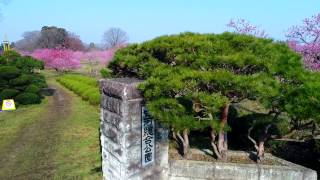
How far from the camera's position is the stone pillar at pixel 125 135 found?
5.36 m

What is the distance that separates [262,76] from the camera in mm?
4949

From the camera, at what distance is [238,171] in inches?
223

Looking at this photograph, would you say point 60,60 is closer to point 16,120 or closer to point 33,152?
point 16,120

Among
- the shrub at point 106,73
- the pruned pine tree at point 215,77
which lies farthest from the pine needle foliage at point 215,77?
the shrub at point 106,73

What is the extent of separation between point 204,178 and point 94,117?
363 inches

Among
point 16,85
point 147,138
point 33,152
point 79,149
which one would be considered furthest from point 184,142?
point 16,85

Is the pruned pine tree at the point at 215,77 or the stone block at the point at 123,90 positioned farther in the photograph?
the stone block at the point at 123,90

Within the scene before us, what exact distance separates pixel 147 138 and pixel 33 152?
4.95m

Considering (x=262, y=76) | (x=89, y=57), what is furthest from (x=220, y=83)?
(x=89, y=57)

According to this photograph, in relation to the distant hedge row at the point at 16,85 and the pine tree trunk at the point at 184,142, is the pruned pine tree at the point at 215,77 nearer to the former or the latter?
the pine tree trunk at the point at 184,142

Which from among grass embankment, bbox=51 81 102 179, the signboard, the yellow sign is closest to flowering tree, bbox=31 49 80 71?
the yellow sign

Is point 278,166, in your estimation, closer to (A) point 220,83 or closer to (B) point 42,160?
(A) point 220,83

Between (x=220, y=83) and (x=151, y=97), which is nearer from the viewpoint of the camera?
(x=220, y=83)

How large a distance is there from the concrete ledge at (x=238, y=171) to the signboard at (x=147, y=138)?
523 millimetres
